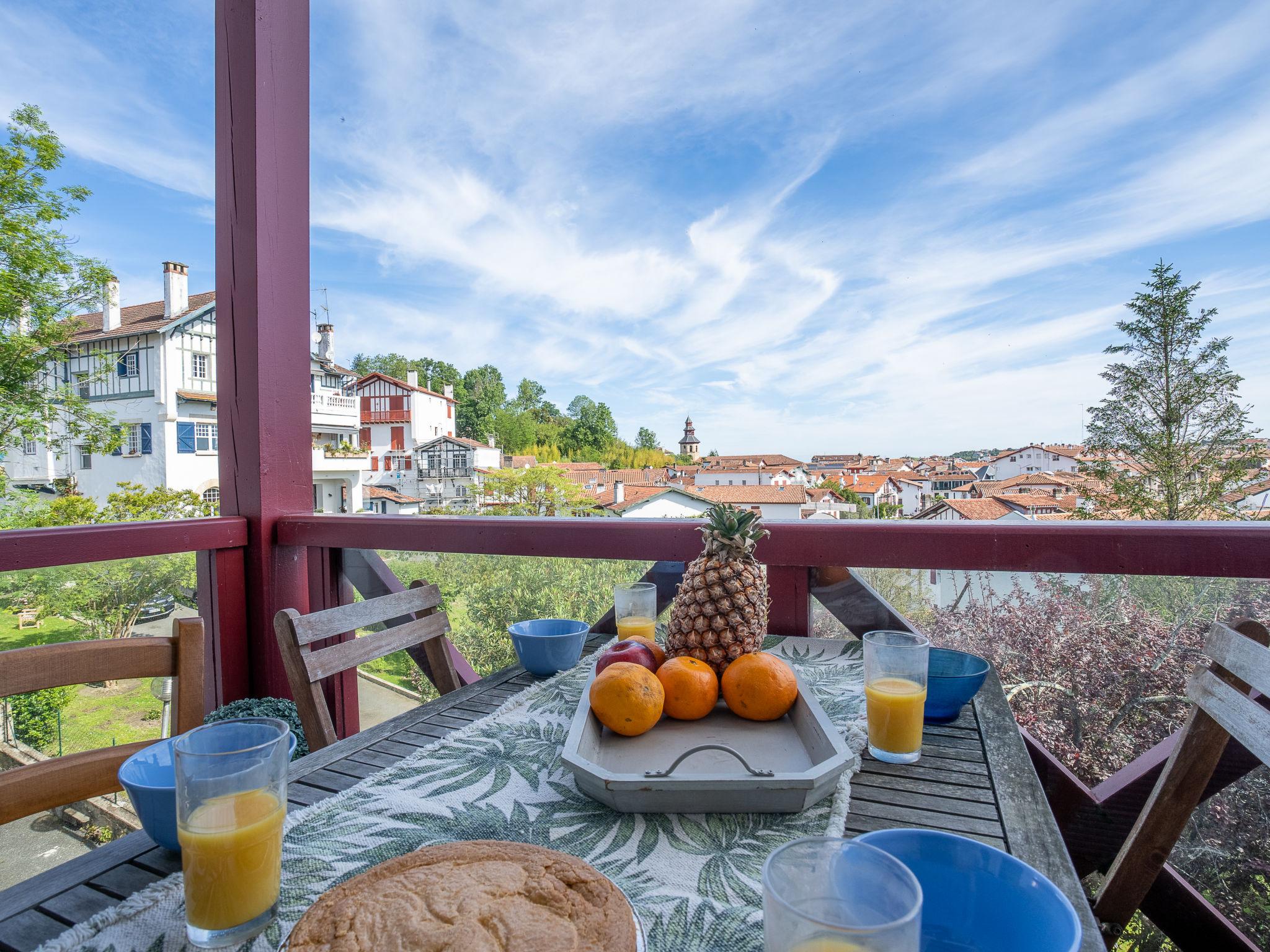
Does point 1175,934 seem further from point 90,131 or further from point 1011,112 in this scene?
point 1011,112

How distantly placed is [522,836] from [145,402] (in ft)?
17.9

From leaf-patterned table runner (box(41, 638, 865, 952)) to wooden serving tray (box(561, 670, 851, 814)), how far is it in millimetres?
19

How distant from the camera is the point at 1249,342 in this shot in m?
12.3

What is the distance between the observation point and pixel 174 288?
5.62 m

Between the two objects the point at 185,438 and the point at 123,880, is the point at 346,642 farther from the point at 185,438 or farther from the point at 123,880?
the point at 185,438

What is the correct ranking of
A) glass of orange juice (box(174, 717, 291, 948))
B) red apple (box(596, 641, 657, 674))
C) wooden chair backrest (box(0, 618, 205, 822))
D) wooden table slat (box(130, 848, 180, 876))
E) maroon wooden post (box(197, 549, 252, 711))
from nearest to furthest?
1. glass of orange juice (box(174, 717, 291, 948))
2. wooden table slat (box(130, 848, 180, 876))
3. wooden chair backrest (box(0, 618, 205, 822))
4. red apple (box(596, 641, 657, 674))
5. maroon wooden post (box(197, 549, 252, 711))

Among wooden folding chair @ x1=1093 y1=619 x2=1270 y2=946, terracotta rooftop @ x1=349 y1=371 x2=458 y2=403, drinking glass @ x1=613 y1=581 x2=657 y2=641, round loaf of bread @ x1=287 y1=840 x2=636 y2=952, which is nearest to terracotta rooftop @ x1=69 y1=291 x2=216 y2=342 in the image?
terracotta rooftop @ x1=349 y1=371 x2=458 y2=403

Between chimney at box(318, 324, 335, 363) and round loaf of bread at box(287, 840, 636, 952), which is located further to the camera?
chimney at box(318, 324, 335, 363)

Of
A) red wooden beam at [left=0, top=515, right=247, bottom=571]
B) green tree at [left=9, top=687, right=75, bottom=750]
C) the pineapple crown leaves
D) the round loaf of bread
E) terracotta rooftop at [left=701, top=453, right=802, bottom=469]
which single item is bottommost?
green tree at [left=9, top=687, right=75, bottom=750]

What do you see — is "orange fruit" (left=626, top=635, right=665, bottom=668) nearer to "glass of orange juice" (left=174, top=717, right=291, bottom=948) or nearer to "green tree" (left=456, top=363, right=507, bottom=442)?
"glass of orange juice" (left=174, top=717, right=291, bottom=948)

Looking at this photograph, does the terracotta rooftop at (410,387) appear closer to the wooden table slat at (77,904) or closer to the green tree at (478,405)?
the green tree at (478,405)

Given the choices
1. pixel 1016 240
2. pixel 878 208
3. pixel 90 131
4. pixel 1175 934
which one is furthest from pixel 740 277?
pixel 1175 934

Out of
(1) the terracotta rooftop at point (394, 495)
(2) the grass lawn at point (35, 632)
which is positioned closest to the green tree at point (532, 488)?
(1) the terracotta rooftop at point (394, 495)

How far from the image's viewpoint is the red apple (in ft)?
3.39
